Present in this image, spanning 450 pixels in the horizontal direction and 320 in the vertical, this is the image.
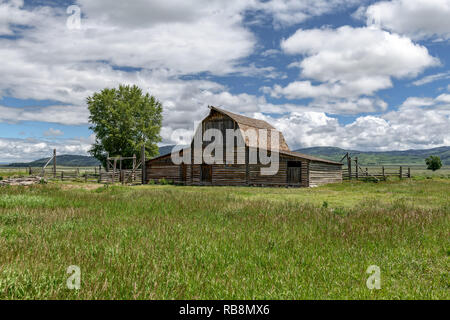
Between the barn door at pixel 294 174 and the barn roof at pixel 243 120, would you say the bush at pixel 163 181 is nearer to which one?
the barn roof at pixel 243 120

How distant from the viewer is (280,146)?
45.3 meters

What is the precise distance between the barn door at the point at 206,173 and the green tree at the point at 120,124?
17.1 meters

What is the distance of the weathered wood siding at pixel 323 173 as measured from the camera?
33.7 metres

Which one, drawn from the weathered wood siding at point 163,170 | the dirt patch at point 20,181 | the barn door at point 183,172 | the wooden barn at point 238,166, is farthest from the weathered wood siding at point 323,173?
the dirt patch at point 20,181

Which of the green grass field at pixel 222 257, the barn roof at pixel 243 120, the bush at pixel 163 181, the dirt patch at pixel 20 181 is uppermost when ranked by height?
the barn roof at pixel 243 120

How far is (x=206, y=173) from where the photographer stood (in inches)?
1457

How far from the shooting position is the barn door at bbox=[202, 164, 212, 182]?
36.6 metres

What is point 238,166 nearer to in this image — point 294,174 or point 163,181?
point 294,174

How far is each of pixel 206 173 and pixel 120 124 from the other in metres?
21.2

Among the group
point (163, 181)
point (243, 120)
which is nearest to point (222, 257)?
point (163, 181)
